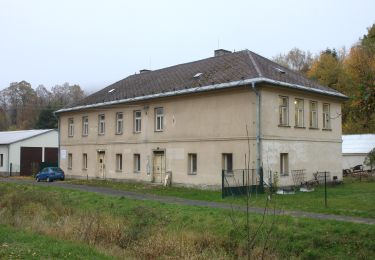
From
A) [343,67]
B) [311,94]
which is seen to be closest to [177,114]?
[311,94]

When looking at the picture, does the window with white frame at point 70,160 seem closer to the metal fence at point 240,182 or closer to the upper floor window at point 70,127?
the upper floor window at point 70,127

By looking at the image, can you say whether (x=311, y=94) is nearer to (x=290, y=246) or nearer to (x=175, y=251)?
(x=290, y=246)

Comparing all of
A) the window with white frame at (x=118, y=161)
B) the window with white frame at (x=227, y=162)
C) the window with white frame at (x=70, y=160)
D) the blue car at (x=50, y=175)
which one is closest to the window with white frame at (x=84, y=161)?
the blue car at (x=50, y=175)

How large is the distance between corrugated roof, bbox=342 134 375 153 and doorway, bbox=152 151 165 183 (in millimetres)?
21067

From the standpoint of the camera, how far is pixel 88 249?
10609mm

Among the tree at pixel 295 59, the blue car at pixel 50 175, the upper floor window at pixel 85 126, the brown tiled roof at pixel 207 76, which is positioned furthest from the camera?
the tree at pixel 295 59

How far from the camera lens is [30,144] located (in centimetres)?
4741

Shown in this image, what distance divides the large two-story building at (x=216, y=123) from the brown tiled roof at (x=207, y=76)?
113 mm

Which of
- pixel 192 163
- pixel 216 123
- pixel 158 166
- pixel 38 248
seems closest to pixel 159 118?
pixel 158 166

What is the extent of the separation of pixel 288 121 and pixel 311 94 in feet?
9.48

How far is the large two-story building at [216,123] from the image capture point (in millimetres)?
24328

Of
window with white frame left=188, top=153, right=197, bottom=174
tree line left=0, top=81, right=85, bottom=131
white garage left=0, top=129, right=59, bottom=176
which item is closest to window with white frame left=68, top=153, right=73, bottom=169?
white garage left=0, top=129, right=59, bottom=176

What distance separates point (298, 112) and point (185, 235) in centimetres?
1572

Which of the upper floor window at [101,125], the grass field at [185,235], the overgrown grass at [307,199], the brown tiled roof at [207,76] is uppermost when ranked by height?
the brown tiled roof at [207,76]
